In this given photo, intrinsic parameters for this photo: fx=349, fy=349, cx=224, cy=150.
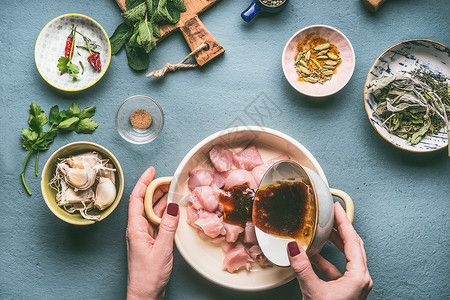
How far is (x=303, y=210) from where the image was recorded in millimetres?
1391

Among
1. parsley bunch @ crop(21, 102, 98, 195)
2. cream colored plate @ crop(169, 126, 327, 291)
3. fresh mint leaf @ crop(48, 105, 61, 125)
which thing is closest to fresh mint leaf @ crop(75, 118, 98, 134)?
parsley bunch @ crop(21, 102, 98, 195)

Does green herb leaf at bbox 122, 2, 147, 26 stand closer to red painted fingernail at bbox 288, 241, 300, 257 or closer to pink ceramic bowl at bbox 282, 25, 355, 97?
pink ceramic bowl at bbox 282, 25, 355, 97

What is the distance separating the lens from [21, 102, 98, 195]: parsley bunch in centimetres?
173

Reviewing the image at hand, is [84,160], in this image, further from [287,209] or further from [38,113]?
[287,209]

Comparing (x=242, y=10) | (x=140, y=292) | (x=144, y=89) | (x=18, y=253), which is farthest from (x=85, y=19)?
(x=140, y=292)

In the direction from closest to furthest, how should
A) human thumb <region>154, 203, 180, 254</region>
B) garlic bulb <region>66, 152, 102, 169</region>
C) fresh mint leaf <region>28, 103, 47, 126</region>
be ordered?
1. human thumb <region>154, 203, 180, 254</region>
2. garlic bulb <region>66, 152, 102, 169</region>
3. fresh mint leaf <region>28, 103, 47, 126</region>

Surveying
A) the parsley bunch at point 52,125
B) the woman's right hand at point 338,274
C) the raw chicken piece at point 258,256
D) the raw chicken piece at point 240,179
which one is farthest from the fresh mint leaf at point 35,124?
the woman's right hand at point 338,274

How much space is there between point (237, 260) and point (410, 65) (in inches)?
50.2

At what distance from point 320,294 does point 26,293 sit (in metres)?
1.41

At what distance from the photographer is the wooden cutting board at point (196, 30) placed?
1.73m

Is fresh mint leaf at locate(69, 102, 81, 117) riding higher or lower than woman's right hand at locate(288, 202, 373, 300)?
higher

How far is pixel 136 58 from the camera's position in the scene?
1.75 m

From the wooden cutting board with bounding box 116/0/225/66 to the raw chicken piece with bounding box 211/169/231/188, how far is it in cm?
55

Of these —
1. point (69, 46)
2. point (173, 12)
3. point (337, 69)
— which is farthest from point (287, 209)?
point (69, 46)
